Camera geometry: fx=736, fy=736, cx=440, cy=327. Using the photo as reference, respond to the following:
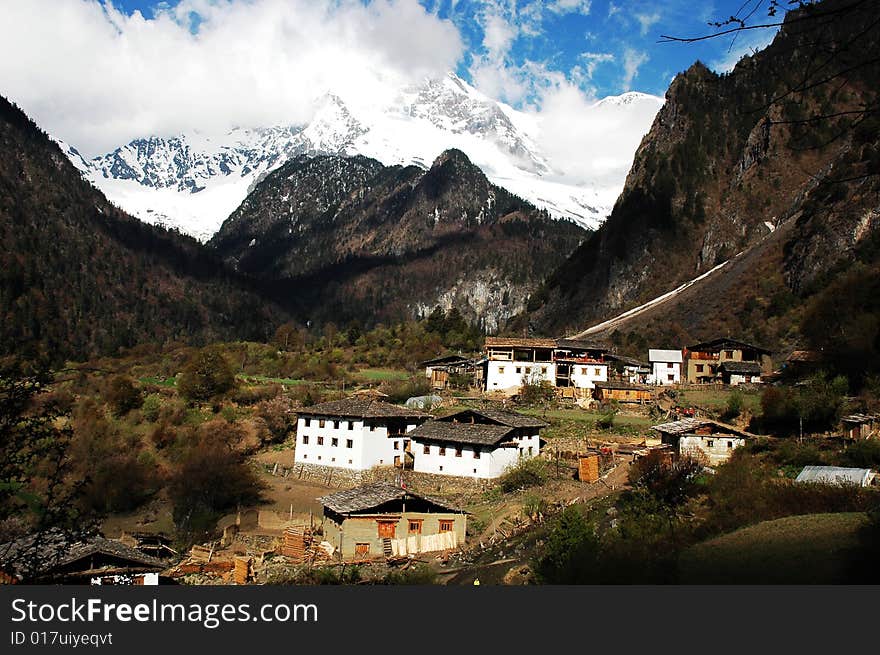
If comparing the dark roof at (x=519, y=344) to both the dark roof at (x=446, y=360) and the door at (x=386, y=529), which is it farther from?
the door at (x=386, y=529)

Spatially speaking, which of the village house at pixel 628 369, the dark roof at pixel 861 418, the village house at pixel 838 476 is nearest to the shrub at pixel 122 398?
the village house at pixel 628 369

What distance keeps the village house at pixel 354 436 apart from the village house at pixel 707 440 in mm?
14484

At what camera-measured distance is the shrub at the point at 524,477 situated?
34081 mm

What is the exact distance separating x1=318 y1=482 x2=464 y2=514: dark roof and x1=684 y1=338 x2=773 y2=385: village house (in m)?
35.3

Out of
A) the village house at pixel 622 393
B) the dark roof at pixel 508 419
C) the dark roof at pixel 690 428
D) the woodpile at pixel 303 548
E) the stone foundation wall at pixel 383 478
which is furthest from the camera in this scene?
the village house at pixel 622 393

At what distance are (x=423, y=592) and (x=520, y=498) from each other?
2448cm

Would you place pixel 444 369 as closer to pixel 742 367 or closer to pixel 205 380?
pixel 205 380

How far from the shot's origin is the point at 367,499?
27.5 m

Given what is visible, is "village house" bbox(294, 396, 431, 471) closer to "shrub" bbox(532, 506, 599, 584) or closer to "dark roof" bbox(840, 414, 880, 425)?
"dark roof" bbox(840, 414, 880, 425)

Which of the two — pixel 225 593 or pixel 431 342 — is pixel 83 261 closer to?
pixel 431 342

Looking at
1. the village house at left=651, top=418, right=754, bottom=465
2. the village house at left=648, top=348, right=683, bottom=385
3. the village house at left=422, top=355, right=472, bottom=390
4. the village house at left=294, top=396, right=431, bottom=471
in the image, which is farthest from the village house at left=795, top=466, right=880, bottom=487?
the village house at left=422, top=355, right=472, bottom=390

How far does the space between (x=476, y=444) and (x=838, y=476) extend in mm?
17868

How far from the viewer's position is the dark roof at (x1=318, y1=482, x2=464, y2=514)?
26656 millimetres

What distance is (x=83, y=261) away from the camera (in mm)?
151875
